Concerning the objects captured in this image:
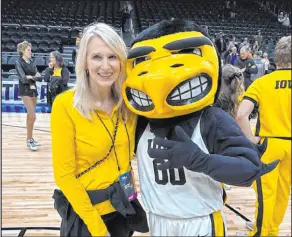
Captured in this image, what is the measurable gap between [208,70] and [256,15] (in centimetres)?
1603

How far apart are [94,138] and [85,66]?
0.22 m

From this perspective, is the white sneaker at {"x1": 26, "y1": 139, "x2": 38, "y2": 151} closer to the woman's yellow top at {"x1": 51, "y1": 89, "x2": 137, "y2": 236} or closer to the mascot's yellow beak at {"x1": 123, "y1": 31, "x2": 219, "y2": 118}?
the woman's yellow top at {"x1": 51, "y1": 89, "x2": 137, "y2": 236}

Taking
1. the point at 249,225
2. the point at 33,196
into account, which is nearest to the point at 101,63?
the point at 249,225

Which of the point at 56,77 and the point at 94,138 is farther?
the point at 56,77

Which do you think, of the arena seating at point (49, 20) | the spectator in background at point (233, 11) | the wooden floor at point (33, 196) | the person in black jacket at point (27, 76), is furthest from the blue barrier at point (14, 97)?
the spectator in background at point (233, 11)

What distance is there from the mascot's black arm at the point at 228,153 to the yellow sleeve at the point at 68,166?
39cm

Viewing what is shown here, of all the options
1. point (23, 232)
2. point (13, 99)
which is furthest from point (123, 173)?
point (13, 99)

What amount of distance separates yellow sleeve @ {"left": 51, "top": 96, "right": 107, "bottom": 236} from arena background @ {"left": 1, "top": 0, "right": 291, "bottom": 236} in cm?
68

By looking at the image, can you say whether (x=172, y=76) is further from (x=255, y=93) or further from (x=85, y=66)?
(x=255, y=93)

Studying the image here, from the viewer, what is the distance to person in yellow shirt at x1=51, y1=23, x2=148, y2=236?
117cm

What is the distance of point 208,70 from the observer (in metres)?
1.10

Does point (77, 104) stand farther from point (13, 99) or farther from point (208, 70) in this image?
point (13, 99)

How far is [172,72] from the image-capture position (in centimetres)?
106

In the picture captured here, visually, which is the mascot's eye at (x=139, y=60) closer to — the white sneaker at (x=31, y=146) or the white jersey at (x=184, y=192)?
the white jersey at (x=184, y=192)
